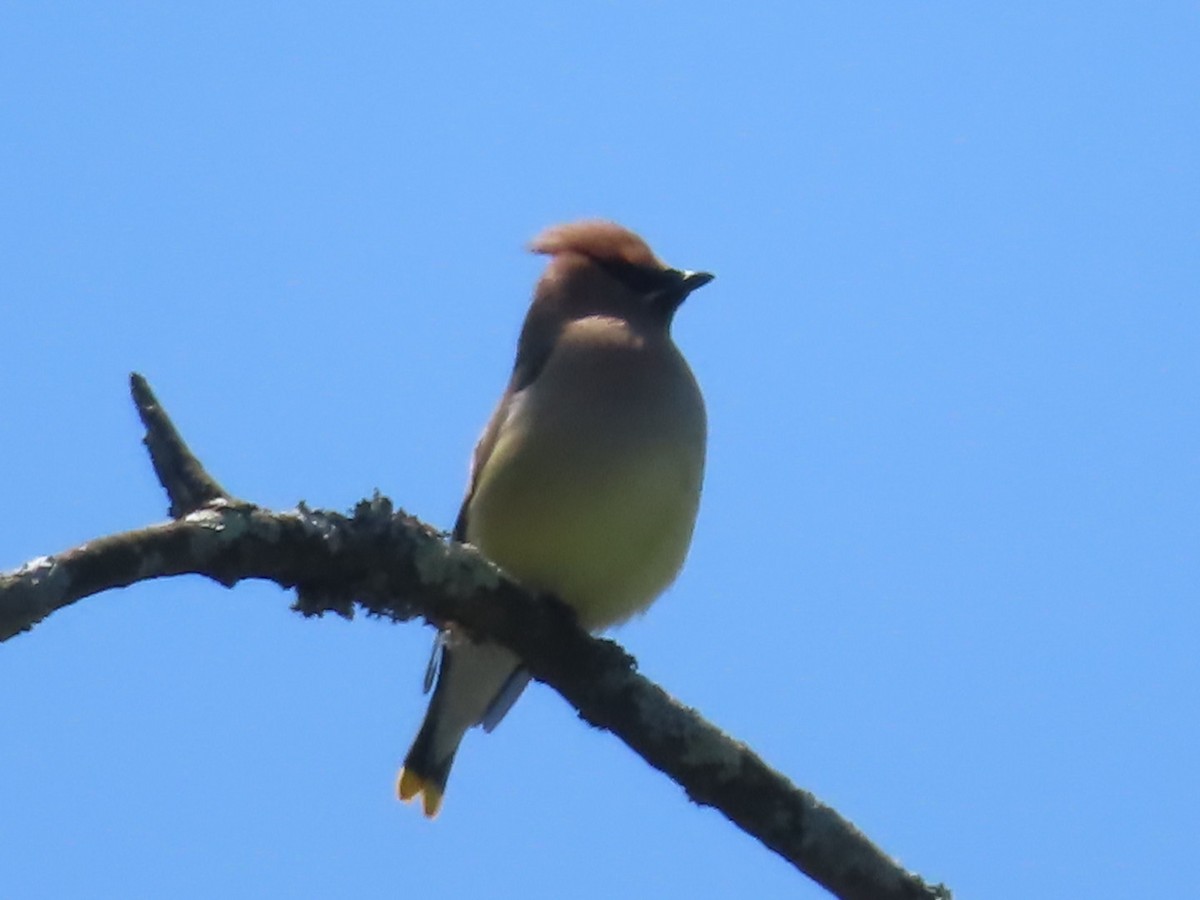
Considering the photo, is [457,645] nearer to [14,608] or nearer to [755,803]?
[755,803]

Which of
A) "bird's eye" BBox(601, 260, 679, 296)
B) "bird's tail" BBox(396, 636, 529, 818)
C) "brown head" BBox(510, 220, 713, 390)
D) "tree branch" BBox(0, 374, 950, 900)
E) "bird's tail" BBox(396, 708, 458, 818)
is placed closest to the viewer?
"tree branch" BBox(0, 374, 950, 900)

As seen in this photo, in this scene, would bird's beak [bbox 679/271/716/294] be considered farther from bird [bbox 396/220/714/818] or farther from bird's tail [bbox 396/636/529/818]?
bird's tail [bbox 396/636/529/818]

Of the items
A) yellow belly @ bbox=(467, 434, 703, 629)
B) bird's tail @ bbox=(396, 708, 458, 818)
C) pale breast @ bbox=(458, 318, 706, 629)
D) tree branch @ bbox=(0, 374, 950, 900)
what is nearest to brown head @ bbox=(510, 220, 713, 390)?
pale breast @ bbox=(458, 318, 706, 629)

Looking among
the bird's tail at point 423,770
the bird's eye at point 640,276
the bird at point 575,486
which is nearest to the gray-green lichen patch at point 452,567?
the bird at point 575,486

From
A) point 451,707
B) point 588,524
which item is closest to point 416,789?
point 451,707

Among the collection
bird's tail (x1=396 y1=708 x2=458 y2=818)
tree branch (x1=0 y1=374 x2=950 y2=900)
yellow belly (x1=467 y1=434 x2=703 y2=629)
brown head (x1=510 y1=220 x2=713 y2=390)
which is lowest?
tree branch (x1=0 y1=374 x2=950 y2=900)

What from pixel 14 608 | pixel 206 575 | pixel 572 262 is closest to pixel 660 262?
pixel 572 262

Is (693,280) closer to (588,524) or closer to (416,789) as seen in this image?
(588,524)
